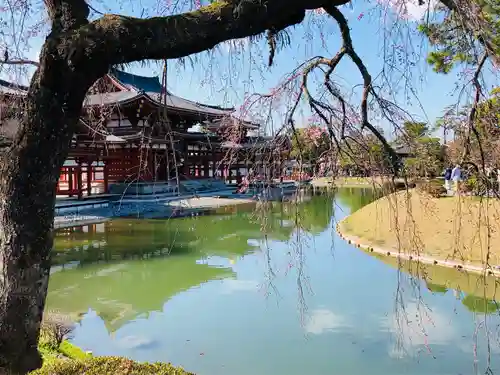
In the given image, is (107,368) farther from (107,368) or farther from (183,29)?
(183,29)

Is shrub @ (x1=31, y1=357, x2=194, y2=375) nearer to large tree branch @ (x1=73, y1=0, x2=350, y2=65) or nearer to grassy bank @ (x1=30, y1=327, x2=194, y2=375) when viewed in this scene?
grassy bank @ (x1=30, y1=327, x2=194, y2=375)

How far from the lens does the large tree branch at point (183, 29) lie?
4.58ft

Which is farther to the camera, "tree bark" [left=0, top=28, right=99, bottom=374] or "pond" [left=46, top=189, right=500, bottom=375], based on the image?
"pond" [left=46, top=189, right=500, bottom=375]

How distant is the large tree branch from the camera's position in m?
1.40

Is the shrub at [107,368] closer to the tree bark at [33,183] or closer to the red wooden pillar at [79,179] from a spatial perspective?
the tree bark at [33,183]

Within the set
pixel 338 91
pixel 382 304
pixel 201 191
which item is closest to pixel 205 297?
pixel 382 304

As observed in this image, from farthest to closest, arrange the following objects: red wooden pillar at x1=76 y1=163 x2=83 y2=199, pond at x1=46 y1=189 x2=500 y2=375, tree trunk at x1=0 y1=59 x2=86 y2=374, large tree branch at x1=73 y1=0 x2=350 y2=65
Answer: red wooden pillar at x1=76 y1=163 x2=83 y2=199 → pond at x1=46 y1=189 x2=500 y2=375 → tree trunk at x1=0 y1=59 x2=86 y2=374 → large tree branch at x1=73 y1=0 x2=350 y2=65

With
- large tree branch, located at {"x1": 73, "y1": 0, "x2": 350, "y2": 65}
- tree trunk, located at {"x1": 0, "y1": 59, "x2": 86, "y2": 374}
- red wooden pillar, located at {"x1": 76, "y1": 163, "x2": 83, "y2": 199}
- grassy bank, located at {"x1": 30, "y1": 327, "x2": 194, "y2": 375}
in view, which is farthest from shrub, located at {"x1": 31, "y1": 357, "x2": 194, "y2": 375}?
red wooden pillar, located at {"x1": 76, "y1": 163, "x2": 83, "y2": 199}

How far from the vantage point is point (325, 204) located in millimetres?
2111

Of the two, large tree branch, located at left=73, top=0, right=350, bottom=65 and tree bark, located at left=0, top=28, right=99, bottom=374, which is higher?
large tree branch, located at left=73, top=0, right=350, bottom=65

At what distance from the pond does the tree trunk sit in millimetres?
787

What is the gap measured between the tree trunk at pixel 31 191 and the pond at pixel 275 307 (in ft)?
2.58

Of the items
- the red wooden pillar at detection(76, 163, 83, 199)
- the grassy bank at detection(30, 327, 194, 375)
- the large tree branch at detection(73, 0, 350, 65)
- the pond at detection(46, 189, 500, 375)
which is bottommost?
the pond at detection(46, 189, 500, 375)

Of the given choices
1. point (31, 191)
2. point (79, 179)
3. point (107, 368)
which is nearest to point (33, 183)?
point (31, 191)
